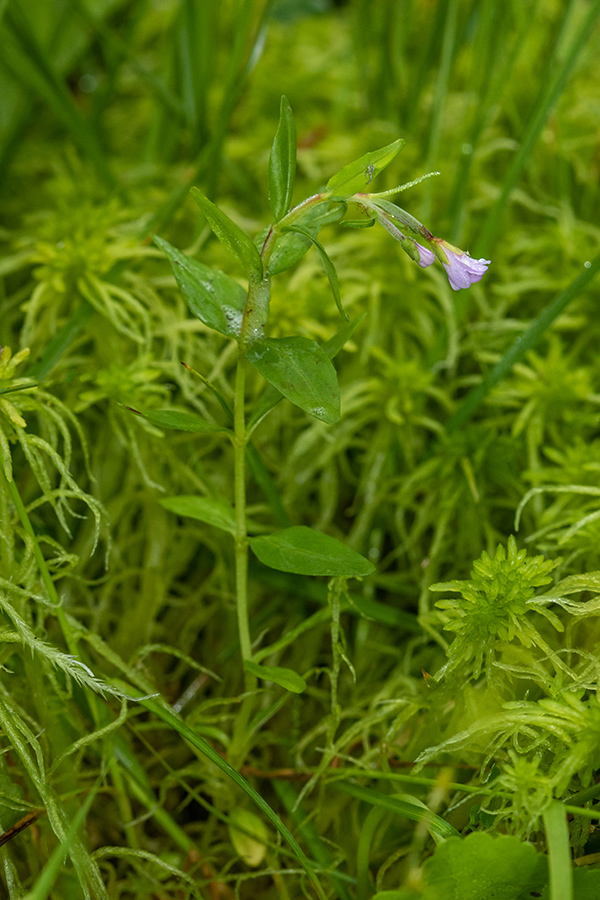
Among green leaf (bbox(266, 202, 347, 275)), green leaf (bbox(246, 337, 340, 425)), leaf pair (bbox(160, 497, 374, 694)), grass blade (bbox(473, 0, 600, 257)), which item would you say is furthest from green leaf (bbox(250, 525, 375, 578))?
grass blade (bbox(473, 0, 600, 257))

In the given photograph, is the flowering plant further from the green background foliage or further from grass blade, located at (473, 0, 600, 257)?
grass blade, located at (473, 0, 600, 257)

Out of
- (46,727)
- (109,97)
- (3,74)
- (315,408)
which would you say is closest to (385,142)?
(109,97)

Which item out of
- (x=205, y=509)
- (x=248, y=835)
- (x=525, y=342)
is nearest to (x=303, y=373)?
(x=205, y=509)

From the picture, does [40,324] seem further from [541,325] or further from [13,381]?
[541,325]

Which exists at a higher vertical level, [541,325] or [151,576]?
[541,325]

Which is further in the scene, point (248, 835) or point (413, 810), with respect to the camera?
point (248, 835)

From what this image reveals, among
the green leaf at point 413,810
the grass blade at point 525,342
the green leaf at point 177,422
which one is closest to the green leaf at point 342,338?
the green leaf at point 177,422

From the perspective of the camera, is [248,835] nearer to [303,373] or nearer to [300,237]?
[303,373]
